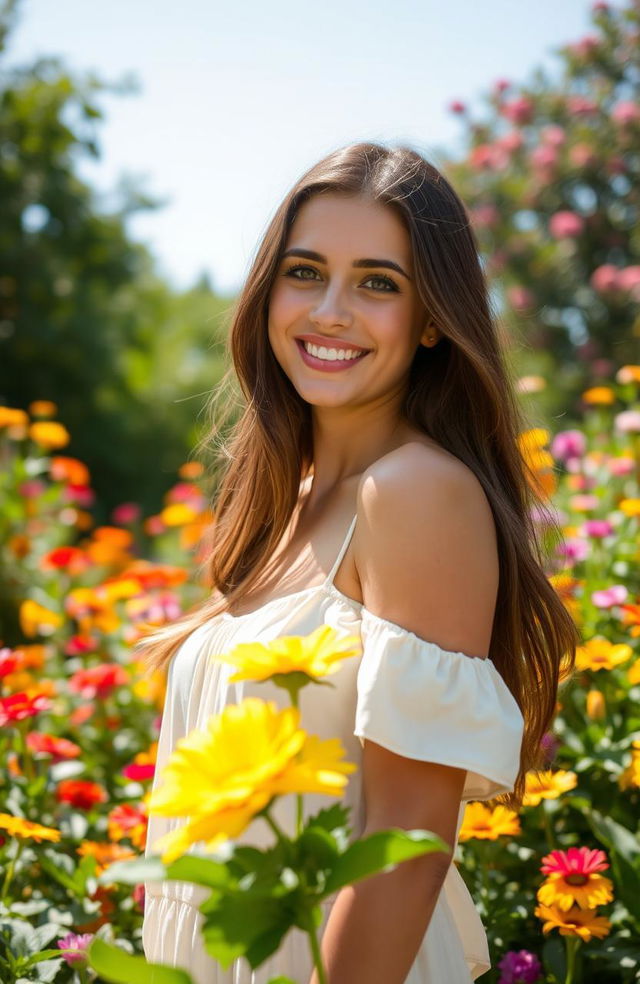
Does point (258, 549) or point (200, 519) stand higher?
point (258, 549)

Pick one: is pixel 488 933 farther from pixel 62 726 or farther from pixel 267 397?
pixel 62 726

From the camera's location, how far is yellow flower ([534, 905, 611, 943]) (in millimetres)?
1468

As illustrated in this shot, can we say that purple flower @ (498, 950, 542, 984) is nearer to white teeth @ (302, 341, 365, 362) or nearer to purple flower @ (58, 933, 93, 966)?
purple flower @ (58, 933, 93, 966)

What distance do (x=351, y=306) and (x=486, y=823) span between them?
0.86 meters

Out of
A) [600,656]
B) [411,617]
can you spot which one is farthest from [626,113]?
[411,617]

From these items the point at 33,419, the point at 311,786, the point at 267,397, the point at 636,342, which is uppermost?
the point at 636,342

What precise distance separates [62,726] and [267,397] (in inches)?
49.2

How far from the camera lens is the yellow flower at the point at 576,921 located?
4.82ft

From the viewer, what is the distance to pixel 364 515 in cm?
126

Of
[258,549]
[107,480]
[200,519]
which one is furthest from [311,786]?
[107,480]

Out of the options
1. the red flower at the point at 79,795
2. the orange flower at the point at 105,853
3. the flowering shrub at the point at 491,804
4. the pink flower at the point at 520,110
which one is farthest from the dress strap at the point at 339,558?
the pink flower at the point at 520,110

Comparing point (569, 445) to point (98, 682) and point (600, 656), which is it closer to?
point (600, 656)

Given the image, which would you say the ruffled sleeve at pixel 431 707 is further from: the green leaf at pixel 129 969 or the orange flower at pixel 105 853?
the orange flower at pixel 105 853

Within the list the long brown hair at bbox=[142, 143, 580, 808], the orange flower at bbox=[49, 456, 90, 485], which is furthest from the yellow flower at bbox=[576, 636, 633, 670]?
the orange flower at bbox=[49, 456, 90, 485]
